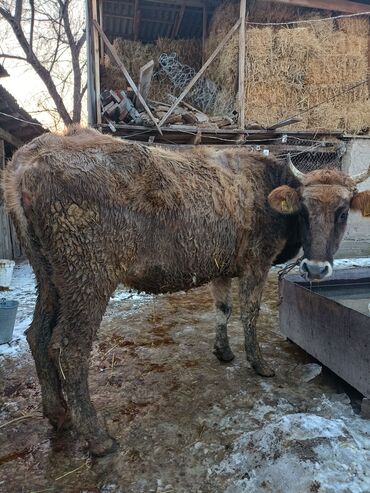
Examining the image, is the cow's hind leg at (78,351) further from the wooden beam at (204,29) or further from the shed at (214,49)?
the wooden beam at (204,29)

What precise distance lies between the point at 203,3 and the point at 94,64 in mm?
3946

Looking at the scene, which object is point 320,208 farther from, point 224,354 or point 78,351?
point 78,351

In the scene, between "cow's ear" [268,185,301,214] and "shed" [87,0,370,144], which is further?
"shed" [87,0,370,144]

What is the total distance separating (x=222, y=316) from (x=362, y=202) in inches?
76.9

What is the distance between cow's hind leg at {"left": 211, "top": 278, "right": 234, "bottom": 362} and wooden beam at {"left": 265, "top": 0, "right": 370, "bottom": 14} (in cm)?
848

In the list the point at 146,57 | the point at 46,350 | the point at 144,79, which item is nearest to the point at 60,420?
the point at 46,350

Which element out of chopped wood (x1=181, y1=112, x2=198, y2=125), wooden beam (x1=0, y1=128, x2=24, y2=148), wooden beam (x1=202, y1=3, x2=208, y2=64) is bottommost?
wooden beam (x1=0, y1=128, x2=24, y2=148)

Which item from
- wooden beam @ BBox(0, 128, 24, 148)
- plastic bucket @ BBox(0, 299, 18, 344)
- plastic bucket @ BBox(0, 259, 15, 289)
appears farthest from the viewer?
wooden beam @ BBox(0, 128, 24, 148)

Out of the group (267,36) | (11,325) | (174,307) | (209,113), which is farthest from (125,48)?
(11,325)

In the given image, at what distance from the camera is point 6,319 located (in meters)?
4.63

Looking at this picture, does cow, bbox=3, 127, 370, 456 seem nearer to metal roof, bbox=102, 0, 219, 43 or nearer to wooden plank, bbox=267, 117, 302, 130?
wooden plank, bbox=267, 117, 302, 130

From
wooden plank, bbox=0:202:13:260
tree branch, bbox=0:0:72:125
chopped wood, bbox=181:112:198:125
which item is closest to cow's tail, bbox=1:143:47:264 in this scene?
chopped wood, bbox=181:112:198:125

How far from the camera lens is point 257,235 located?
395 cm

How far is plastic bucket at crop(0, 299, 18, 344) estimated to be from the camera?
4.59 metres
